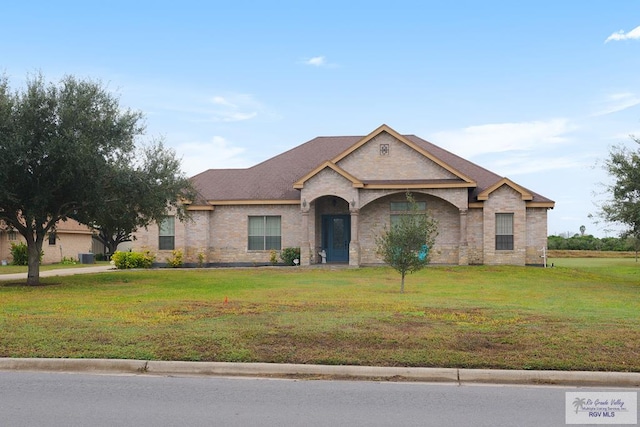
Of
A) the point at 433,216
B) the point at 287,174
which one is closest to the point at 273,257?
the point at 287,174

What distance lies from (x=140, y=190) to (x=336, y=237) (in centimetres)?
1336

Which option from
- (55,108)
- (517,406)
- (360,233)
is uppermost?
(55,108)

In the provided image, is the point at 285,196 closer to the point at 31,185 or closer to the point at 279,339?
the point at 31,185

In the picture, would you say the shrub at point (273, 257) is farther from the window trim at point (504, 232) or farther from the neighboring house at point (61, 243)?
the neighboring house at point (61, 243)

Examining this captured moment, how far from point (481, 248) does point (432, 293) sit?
1332 centimetres

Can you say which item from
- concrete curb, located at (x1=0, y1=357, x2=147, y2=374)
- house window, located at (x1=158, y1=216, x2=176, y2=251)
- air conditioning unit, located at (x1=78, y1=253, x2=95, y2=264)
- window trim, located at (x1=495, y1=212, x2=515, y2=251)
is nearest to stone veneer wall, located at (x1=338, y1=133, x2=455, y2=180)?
window trim, located at (x1=495, y1=212, x2=515, y2=251)

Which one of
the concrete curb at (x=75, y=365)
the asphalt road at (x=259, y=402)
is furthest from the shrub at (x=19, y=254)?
the asphalt road at (x=259, y=402)

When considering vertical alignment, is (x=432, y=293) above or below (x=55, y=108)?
below

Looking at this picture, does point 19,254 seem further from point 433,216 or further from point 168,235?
point 433,216

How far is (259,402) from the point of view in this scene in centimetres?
772

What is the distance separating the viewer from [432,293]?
19531 millimetres

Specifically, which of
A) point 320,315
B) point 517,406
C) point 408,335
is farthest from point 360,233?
point 517,406

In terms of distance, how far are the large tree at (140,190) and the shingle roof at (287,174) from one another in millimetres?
9386

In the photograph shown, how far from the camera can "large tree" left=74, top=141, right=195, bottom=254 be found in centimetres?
2270
